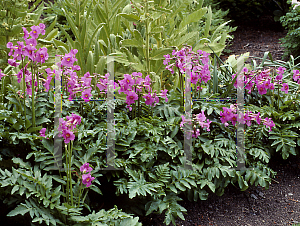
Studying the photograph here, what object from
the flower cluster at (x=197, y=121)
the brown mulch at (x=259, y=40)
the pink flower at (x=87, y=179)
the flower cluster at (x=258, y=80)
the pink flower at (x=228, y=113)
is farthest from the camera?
the brown mulch at (x=259, y=40)

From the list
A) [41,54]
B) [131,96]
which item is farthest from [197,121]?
[41,54]

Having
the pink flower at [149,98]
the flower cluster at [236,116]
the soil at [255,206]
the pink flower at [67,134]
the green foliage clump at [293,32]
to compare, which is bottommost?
the soil at [255,206]

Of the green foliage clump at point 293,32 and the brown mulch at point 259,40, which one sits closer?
the green foliage clump at point 293,32

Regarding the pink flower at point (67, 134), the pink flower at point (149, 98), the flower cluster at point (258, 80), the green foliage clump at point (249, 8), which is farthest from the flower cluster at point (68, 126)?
the green foliage clump at point (249, 8)

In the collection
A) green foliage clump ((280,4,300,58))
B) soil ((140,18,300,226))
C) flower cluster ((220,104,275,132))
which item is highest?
green foliage clump ((280,4,300,58))

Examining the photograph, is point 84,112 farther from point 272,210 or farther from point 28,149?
point 272,210

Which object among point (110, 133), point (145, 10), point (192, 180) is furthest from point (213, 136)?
point (145, 10)

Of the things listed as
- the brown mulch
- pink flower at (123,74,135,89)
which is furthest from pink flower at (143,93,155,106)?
the brown mulch

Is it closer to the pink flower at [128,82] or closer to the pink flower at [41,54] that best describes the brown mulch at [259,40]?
the pink flower at [128,82]

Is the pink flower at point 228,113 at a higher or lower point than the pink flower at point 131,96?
lower

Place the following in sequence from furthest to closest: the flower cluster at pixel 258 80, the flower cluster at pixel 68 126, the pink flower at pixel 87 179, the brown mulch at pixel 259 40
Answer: the brown mulch at pixel 259 40 < the flower cluster at pixel 258 80 < the pink flower at pixel 87 179 < the flower cluster at pixel 68 126

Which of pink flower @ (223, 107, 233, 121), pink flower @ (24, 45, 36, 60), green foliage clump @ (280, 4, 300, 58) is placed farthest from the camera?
green foliage clump @ (280, 4, 300, 58)

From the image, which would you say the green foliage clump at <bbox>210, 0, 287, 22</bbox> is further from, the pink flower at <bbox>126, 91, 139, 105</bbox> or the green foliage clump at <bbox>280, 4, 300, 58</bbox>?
the pink flower at <bbox>126, 91, 139, 105</bbox>

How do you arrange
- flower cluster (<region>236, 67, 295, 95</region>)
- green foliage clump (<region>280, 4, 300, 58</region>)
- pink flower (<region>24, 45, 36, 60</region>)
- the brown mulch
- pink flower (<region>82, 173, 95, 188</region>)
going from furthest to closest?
1. the brown mulch
2. green foliage clump (<region>280, 4, 300, 58</region>)
3. flower cluster (<region>236, 67, 295, 95</region>)
4. pink flower (<region>24, 45, 36, 60</region>)
5. pink flower (<region>82, 173, 95, 188</region>)
